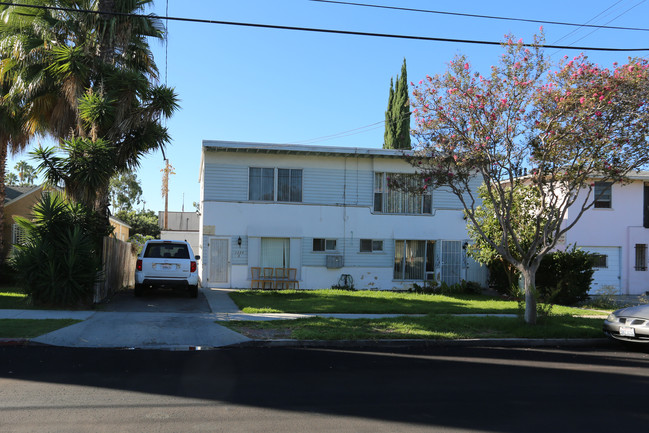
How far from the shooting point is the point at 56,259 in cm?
1262

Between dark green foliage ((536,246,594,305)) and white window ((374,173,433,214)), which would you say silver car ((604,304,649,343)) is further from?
white window ((374,173,433,214))

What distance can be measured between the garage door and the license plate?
13.9 metres

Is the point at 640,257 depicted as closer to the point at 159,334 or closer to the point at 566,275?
the point at 566,275

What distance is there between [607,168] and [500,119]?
2.51m

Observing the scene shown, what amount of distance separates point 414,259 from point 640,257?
10.2m

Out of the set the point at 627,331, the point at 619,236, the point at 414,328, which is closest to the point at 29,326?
the point at 414,328

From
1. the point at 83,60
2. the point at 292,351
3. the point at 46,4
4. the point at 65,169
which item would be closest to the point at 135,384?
the point at 292,351

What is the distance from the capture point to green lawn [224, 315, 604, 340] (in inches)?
411

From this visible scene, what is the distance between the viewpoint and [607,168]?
11234 millimetres

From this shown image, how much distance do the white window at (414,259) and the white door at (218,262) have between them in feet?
23.1

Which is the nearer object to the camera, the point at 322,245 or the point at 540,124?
the point at 540,124

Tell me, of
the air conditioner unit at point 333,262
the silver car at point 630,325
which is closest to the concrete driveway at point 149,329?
the silver car at point 630,325

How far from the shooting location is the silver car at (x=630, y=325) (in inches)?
391

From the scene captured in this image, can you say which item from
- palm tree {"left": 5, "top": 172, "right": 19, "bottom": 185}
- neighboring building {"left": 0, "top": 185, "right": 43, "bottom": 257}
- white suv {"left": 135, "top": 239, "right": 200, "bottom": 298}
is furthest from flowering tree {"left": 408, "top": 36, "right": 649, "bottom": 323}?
palm tree {"left": 5, "top": 172, "right": 19, "bottom": 185}
